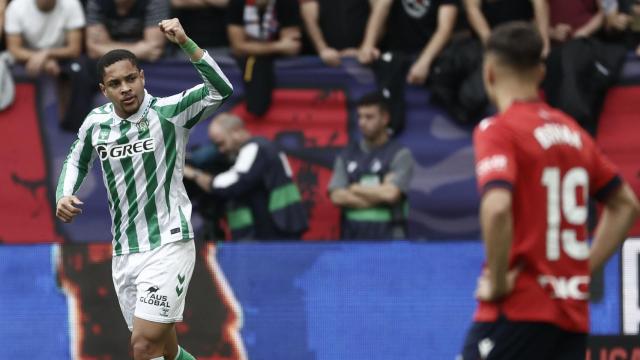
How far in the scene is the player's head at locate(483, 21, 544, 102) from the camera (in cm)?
446

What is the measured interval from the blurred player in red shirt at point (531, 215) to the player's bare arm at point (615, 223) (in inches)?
6.1

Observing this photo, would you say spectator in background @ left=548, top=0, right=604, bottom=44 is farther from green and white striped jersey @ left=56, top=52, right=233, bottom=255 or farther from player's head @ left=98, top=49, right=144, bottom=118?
player's head @ left=98, top=49, right=144, bottom=118

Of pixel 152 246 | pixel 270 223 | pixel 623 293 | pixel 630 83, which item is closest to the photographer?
pixel 152 246

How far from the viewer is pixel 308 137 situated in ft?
34.1

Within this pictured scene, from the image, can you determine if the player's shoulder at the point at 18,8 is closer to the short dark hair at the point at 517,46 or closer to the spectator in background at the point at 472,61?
the spectator in background at the point at 472,61

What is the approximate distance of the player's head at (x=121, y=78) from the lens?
693 cm

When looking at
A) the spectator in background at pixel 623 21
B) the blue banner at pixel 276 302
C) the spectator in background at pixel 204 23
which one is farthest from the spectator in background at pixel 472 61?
the spectator in background at pixel 204 23

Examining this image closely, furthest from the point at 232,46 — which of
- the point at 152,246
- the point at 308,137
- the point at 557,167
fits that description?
the point at 557,167

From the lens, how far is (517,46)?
4.46 metres

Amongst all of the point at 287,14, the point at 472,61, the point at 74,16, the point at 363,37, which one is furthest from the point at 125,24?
the point at 472,61

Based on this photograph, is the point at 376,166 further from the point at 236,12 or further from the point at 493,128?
the point at 493,128

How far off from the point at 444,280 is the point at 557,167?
4.20 m

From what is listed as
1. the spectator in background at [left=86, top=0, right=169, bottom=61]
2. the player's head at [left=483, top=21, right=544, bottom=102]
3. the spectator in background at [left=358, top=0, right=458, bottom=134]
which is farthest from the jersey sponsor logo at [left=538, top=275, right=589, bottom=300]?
the spectator in background at [left=86, top=0, right=169, bottom=61]

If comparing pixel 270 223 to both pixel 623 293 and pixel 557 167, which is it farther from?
pixel 557 167
